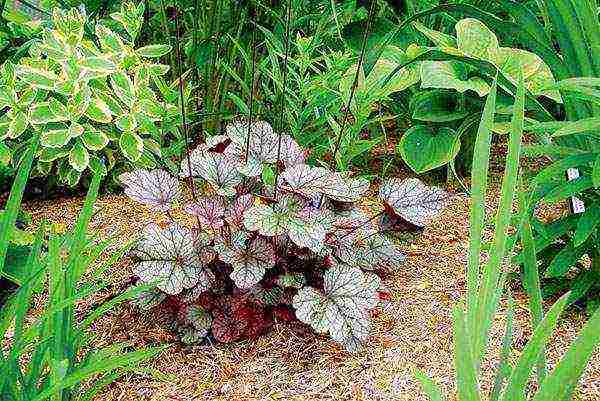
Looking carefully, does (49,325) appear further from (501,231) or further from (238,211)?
(501,231)

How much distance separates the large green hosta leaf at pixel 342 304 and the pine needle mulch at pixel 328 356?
0.09m

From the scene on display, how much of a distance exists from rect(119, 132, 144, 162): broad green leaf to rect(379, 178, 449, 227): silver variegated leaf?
2.32ft

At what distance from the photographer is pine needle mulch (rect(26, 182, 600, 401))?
181 cm

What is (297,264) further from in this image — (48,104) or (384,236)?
(48,104)

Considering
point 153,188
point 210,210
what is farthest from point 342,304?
point 153,188

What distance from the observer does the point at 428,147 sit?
2.51 metres

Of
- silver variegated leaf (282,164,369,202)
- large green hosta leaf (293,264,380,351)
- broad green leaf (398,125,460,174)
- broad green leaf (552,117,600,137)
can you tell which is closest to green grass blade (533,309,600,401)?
broad green leaf (552,117,600,137)

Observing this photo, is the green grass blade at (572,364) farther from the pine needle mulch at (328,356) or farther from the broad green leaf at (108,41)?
the broad green leaf at (108,41)

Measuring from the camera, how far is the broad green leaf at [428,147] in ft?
8.04

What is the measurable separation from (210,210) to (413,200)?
49cm

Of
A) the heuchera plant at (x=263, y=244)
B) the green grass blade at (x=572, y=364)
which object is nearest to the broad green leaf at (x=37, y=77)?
the heuchera plant at (x=263, y=244)

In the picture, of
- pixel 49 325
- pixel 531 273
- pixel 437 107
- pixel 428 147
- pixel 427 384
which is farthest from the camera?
pixel 437 107

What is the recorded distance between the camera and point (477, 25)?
220 cm

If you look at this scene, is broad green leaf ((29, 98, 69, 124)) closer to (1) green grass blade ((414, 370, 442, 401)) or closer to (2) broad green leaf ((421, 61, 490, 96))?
(2) broad green leaf ((421, 61, 490, 96))
